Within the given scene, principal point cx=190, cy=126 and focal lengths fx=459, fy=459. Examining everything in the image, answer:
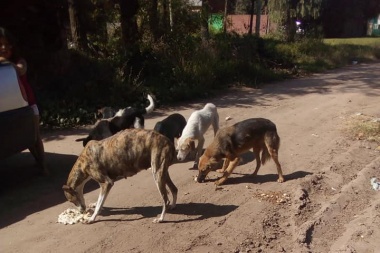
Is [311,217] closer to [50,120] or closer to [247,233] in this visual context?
[247,233]

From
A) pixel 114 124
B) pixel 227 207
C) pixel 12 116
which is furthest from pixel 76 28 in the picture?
pixel 227 207

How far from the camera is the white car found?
5.81 metres

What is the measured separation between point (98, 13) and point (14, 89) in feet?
31.9

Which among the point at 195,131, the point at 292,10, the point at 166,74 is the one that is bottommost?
the point at 166,74

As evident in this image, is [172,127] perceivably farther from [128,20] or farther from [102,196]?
[128,20]

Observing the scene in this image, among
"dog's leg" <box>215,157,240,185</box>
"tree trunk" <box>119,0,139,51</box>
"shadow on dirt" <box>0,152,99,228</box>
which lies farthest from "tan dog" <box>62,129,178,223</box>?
"tree trunk" <box>119,0,139,51</box>

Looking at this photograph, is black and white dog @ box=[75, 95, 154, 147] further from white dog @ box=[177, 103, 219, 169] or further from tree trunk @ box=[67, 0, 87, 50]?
tree trunk @ box=[67, 0, 87, 50]

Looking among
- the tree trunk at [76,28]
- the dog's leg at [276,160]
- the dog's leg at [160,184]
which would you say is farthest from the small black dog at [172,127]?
the tree trunk at [76,28]

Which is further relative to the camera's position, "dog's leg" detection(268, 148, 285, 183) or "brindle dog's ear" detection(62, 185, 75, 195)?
"dog's leg" detection(268, 148, 285, 183)

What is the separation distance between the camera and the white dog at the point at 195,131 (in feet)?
22.0

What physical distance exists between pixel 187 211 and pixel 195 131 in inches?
68.3

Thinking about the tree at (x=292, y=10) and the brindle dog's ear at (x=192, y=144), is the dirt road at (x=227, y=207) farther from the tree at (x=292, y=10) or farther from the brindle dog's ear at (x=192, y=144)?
the tree at (x=292, y=10)

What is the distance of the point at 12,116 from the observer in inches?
234

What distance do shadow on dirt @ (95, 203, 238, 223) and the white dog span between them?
106cm
